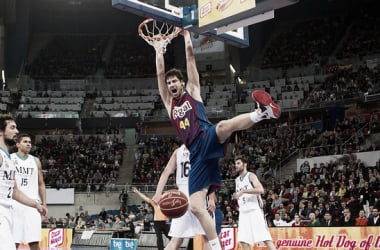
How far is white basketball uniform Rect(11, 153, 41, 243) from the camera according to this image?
7.35 metres

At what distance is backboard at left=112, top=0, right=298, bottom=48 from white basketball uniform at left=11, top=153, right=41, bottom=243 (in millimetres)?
2949

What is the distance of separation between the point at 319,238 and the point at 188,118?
6.98 metres

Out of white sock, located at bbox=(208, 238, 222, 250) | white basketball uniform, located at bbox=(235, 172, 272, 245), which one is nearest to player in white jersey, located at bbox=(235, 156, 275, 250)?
white basketball uniform, located at bbox=(235, 172, 272, 245)

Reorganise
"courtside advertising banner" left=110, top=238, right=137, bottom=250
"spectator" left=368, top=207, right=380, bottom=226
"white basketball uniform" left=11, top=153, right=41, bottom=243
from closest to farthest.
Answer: "white basketball uniform" left=11, top=153, right=41, bottom=243, "spectator" left=368, top=207, right=380, bottom=226, "courtside advertising banner" left=110, top=238, right=137, bottom=250

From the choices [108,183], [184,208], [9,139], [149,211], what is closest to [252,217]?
[184,208]

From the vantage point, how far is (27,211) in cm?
746

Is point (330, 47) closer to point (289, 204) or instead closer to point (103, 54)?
point (103, 54)

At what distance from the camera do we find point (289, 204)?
1783 cm

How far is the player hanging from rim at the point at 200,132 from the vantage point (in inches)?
214

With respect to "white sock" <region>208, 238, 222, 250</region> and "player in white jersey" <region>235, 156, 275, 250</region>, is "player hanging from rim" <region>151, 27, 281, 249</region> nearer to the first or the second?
"white sock" <region>208, 238, 222, 250</region>

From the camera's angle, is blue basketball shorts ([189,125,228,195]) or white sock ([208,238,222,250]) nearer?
white sock ([208,238,222,250])

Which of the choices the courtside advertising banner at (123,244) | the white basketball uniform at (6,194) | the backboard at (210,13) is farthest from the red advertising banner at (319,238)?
the white basketball uniform at (6,194)

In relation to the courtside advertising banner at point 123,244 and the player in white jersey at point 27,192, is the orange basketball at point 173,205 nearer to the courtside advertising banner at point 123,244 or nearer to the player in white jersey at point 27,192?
the player in white jersey at point 27,192

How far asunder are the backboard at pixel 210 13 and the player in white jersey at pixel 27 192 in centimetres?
281
